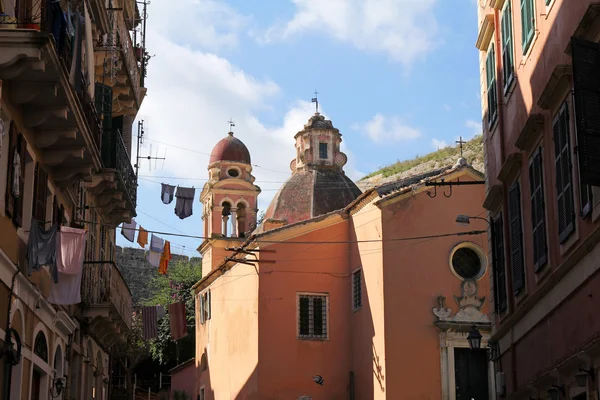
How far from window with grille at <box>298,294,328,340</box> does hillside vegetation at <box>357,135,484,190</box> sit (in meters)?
33.9

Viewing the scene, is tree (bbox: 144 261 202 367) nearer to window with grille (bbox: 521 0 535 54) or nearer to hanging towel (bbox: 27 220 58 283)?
hanging towel (bbox: 27 220 58 283)

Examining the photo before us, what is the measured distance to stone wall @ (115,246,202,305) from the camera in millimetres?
69812

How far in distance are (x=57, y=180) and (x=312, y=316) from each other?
62.9 feet

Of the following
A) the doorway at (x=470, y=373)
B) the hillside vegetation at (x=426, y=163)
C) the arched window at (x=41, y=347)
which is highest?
the hillside vegetation at (x=426, y=163)

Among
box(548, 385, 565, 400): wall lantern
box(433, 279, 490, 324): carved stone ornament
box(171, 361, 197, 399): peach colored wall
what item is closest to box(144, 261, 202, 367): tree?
box(171, 361, 197, 399): peach colored wall

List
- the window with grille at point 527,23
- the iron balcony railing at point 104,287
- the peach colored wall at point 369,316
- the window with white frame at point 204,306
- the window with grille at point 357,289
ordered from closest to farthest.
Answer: the window with grille at point 527,23, the iron balcony railing at point 104,287, the peach colored wall at point 369,316, the window with grille at point 357,289, the window with white frame at point 204,306

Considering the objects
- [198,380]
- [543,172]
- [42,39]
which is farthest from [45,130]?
[198,380]

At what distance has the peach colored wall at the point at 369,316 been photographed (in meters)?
34.1

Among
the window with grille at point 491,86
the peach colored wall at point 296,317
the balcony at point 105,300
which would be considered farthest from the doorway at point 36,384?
the peach colored wall at point 296,317

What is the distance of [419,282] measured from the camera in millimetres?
34344

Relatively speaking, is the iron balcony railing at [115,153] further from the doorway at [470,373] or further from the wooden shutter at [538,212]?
the doorway at [470,373]

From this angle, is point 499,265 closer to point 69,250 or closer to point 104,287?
point 69,250

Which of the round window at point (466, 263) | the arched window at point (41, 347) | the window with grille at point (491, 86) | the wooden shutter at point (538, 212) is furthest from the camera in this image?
the round window at point (466, 263)

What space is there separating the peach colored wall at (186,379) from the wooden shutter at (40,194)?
96.6 feet
